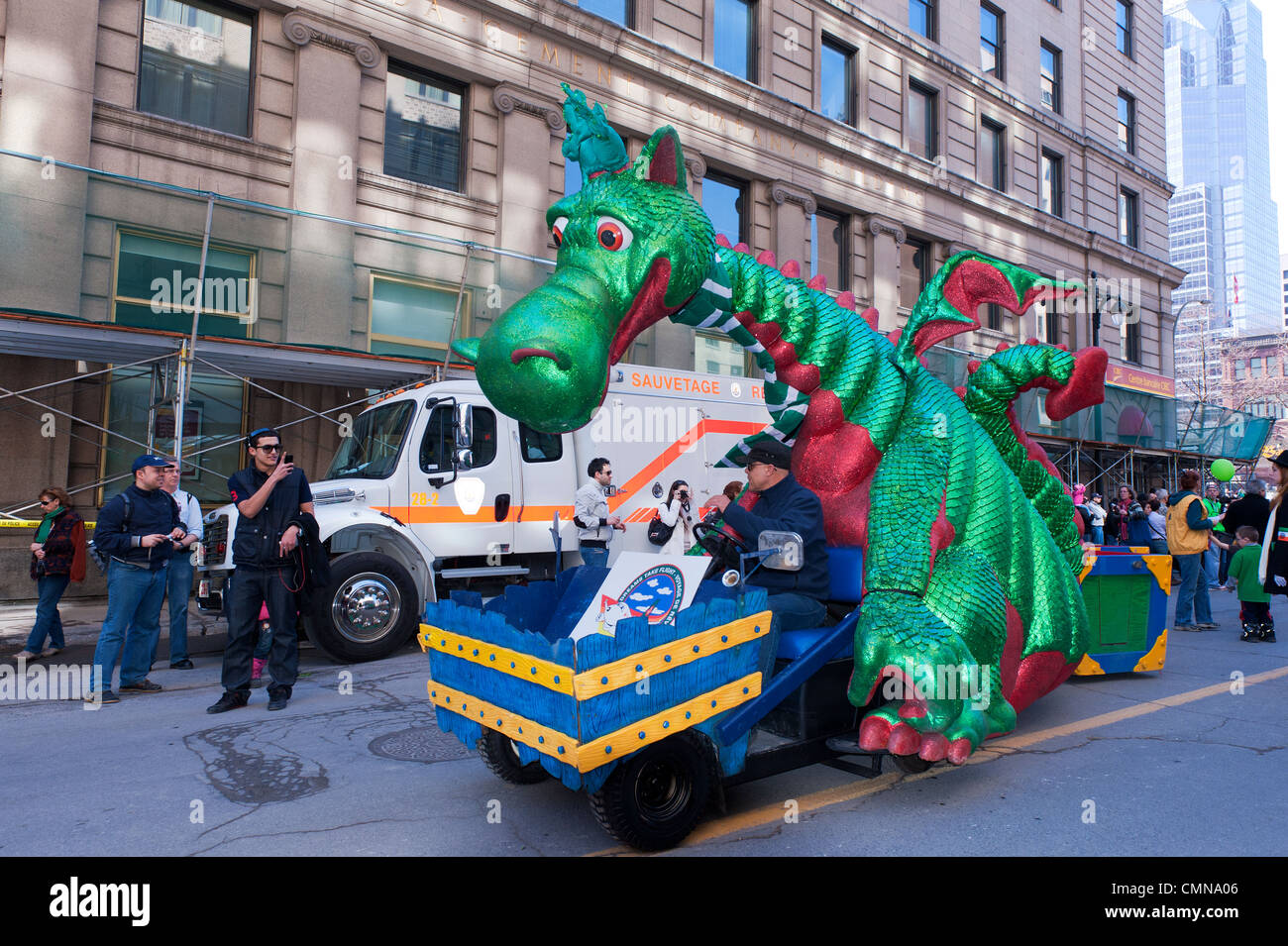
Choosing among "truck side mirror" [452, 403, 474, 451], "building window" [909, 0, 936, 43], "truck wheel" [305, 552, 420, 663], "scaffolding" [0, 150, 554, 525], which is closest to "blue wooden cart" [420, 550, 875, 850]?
"truck wheel" [305, 552, 420, 663]

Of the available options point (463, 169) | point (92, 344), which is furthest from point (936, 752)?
point (463, 169)

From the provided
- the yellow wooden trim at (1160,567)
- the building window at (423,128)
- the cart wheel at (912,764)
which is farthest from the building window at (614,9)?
the cart wheel at (912,764)

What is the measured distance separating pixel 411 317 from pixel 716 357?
17.3ft

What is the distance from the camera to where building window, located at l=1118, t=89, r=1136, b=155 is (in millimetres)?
27125

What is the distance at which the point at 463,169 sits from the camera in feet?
47.1

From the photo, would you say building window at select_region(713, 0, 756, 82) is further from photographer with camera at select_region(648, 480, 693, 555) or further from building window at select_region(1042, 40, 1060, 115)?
building window at select_region(1042, 40, 1060, 115)

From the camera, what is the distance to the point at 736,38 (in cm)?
1773

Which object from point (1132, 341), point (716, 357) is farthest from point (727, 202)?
point (1132, 341)

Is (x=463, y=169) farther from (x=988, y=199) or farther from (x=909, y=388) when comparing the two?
(x=988, y=199)

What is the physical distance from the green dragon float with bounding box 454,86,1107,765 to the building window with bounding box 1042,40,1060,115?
24.2m

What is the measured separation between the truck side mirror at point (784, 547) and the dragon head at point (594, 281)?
3.28ft

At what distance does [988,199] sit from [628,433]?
16.9 m

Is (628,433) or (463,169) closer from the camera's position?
(628,433)

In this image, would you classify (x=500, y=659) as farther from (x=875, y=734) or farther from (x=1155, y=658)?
(x=1155, y=658)
